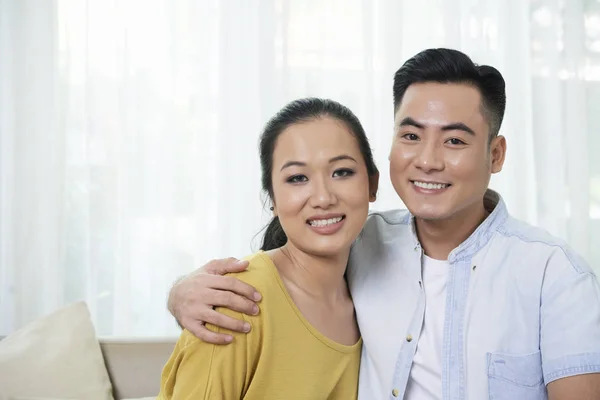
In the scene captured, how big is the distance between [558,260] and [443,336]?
12.6 inches

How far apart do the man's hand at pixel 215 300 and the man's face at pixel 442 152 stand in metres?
0.49

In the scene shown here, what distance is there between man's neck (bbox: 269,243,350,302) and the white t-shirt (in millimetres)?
240

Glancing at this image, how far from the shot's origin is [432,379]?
66.5 inches

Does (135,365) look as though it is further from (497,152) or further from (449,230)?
(497,152)

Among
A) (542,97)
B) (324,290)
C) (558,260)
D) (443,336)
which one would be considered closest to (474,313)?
(443,336)

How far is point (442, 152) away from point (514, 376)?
56cm

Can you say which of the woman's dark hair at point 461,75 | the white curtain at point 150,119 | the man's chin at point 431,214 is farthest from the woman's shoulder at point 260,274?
the white curtain at point 150,119

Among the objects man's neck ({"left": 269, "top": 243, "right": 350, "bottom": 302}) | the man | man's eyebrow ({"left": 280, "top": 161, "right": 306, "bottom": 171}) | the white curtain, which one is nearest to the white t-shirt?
the man

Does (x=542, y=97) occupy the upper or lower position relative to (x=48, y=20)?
lower

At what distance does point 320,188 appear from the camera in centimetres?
158

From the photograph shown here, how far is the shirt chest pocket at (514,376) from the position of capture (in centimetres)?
159

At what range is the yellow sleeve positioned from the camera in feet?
4.56

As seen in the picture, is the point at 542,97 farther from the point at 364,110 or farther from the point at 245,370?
the point at 245,370

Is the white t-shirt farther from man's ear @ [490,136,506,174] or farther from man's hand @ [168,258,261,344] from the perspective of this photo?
man's hand @ [168,258,261,344]
